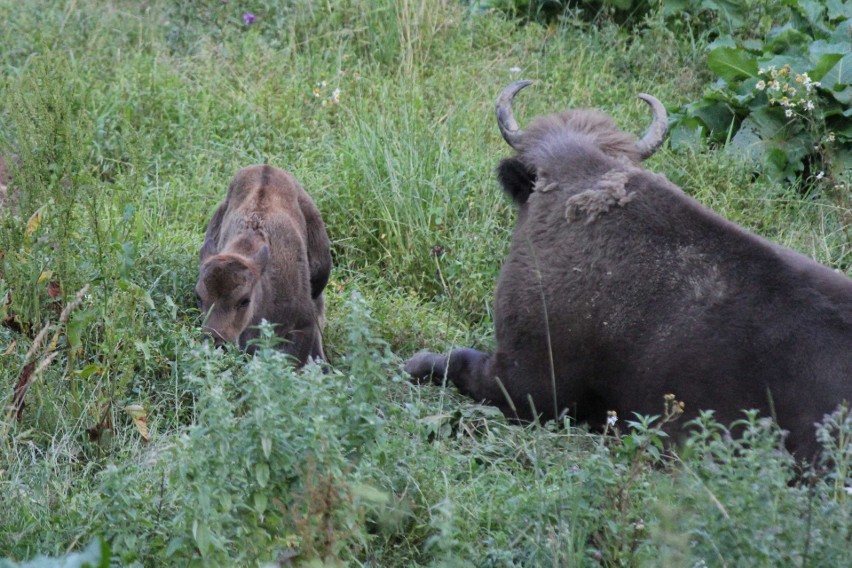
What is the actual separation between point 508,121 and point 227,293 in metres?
1.81

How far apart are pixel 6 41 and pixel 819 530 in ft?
27.8

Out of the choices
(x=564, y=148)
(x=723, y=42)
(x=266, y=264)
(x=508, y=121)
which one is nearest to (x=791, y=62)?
(x=723, y=42)

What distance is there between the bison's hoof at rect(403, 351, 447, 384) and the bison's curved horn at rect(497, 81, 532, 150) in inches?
48.8

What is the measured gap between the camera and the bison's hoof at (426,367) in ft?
20.0

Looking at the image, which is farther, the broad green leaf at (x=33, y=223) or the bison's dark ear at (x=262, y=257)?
the bison's dark ear at (x=262, y=257)

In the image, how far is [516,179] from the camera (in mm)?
6031

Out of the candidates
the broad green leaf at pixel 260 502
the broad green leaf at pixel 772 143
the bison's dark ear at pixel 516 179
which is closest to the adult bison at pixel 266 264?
the bison's dark ear at pixel 516 179

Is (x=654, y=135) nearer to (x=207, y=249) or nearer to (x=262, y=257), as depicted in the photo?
(x=262, y=257)

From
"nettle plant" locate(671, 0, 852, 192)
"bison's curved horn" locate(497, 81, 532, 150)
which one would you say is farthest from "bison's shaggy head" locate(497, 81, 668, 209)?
"nettle plant" locate(671, 0, 852, 192)

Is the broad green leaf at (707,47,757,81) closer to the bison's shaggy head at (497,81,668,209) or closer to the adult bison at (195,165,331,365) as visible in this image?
the bison's shaggy head at (497,81,668,209)

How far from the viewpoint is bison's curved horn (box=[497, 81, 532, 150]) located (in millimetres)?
6180

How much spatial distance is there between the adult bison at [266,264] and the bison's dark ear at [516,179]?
1.36 m

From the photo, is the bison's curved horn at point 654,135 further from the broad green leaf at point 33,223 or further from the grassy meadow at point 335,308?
the broad green leaf at point 33,223

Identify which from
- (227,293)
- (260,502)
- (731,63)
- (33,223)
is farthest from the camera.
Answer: (731,63)
